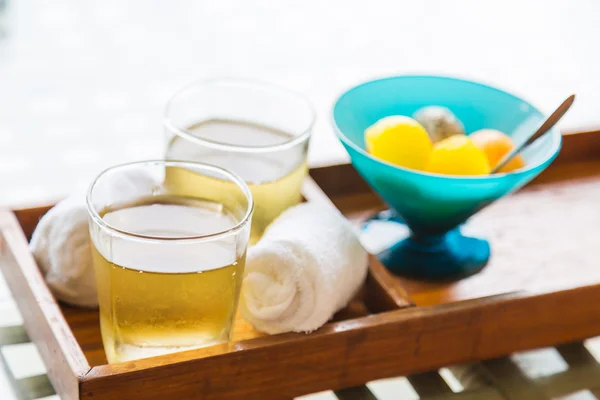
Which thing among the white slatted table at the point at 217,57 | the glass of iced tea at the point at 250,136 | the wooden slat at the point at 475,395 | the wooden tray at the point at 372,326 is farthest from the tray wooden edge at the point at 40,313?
the white slatted table at the point at 217,57

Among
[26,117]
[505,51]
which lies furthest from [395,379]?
[505,51]

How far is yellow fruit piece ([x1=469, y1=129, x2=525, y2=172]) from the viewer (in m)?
0.59

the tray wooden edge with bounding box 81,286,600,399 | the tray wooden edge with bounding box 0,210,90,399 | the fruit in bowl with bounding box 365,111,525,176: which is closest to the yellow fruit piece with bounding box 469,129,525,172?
the fruit in bowl with bounding box 365,111,525,176

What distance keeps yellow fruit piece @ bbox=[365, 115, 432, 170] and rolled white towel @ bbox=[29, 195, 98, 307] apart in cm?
Answer: 21

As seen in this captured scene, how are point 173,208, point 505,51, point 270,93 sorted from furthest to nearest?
point 505,51 → point 270,93 → point 173,208

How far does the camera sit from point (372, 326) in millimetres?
473

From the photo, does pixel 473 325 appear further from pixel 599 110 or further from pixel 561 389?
pixel 599 110

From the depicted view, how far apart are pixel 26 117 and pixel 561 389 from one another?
0.73m

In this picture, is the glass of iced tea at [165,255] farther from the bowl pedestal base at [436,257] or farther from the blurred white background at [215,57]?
the blurred white background at [215,57]

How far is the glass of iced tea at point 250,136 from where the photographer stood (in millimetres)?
507

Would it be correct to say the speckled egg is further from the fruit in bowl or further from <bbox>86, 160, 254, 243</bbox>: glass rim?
<bbox>86, 160, 254, 243</bbox>: glass rim

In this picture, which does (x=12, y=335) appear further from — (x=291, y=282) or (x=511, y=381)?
(x=511, y=381)

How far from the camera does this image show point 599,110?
113cm

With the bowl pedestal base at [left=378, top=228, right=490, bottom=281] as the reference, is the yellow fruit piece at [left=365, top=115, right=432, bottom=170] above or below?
above
